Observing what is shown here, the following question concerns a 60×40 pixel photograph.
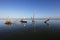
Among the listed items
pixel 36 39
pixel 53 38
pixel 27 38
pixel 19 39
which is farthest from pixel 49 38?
pixel 19 39

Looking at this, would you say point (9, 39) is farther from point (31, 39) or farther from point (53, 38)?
point (53, 38)

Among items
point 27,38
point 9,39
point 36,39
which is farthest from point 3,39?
point 36,39

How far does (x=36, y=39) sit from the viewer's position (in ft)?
35.4

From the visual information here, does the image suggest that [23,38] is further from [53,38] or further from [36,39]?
[53,38]

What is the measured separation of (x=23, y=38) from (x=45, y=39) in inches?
84.5

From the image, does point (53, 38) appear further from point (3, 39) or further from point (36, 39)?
point (3, 39)

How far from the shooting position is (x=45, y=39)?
10.8 metres

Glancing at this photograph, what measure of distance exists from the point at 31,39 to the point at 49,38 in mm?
1788

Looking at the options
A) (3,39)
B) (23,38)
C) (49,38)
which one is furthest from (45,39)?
(3,39)

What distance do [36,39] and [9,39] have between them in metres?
2.59

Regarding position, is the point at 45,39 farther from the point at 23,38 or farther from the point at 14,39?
the point at 14,39

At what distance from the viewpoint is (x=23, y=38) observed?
437 inches

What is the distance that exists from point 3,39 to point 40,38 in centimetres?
358

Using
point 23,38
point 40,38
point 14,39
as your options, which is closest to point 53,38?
point 40,38
